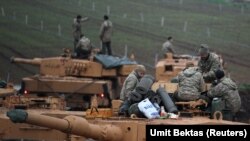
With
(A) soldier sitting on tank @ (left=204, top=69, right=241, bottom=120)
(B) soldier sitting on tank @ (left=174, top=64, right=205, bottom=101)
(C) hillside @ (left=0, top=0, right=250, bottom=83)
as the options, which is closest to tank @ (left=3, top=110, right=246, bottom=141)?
(B) soldier sitting on tank @ (left=174, top=64, right=205, bottom=101)

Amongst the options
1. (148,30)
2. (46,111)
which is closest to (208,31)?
(148,30)

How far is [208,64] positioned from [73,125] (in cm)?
592

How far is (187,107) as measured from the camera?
57.5ft

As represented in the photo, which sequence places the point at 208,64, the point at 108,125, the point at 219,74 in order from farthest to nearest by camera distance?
the point at 208,64 → the point at 219,74 → the point at 108,125

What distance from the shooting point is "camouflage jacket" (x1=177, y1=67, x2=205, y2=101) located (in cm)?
1772

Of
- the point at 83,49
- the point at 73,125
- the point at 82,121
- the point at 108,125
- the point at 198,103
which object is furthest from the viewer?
the point at 83,49

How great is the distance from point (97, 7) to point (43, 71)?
15.9m

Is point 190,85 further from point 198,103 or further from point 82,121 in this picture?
point 82,121

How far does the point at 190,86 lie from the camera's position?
1781cm

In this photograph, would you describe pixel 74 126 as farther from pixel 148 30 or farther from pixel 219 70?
pixel 148 30

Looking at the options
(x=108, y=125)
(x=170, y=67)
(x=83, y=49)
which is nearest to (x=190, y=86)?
(x=108, y=125)

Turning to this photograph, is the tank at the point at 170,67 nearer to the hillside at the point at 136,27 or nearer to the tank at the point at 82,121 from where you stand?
the hillside at the point at 136,27

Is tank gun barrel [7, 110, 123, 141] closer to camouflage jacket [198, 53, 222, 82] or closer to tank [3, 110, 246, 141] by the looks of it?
tank [3, 110, 246, 141]

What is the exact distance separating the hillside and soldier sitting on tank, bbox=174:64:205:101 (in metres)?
19.9
